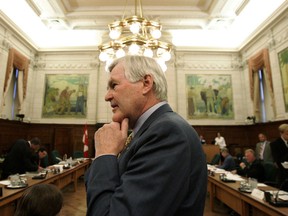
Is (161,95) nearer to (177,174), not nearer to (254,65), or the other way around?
(177,174)

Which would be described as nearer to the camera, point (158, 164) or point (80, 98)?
point (158, 164)

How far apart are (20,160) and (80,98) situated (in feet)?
24.8

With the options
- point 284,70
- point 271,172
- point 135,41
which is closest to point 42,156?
point 135,41

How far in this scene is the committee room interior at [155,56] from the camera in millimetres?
9977

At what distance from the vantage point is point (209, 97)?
12359 mm

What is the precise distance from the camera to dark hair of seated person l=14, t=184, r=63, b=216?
1504 mm

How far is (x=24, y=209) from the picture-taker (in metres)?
1.51

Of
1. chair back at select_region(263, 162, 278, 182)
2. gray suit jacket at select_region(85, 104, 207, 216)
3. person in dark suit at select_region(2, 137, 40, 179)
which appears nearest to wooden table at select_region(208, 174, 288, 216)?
chair back at select_region(263, 162, 278, 182)

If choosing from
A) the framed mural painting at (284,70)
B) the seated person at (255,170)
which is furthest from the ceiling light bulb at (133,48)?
the framed mural painting at (284,70)

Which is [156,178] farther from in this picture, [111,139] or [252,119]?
[252,119]

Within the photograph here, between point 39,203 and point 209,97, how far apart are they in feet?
38.4

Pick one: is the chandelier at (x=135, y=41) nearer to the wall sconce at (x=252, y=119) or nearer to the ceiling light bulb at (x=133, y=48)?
Result: the ceiling light bulb at (x=133, y=48)

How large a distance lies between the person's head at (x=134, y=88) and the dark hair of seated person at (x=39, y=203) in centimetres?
90

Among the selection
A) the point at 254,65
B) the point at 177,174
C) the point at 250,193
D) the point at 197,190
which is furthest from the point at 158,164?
the point at 254,65
